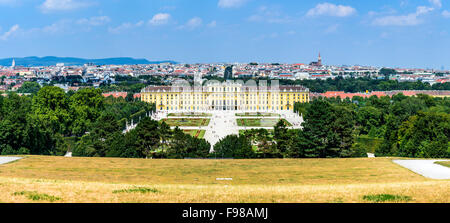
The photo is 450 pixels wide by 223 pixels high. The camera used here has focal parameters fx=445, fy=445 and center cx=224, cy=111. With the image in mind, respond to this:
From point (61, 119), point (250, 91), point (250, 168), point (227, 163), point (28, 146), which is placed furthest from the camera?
point (250, 91)

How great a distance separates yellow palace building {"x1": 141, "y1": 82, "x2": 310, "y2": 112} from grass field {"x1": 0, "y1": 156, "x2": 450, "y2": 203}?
49.6 meters

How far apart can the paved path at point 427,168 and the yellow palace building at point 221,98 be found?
165ft

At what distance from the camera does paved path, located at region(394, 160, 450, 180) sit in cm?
1220

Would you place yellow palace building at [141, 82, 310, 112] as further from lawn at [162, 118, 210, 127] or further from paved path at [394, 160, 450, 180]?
paved path at [394, 160, 450, 180]

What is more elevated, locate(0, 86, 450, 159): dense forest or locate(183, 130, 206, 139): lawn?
locate(0, 86, 450, 159): dense forest

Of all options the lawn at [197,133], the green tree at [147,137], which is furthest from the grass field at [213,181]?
the lawn at [197,133]

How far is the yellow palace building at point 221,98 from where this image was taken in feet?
213

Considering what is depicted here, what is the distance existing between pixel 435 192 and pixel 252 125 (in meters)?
34.8

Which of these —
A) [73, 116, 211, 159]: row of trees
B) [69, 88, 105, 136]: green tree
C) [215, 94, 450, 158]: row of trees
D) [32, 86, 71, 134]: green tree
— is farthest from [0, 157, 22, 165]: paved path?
[32, 86, 71, 134]: green tree

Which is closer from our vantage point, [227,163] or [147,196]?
[147,196]
